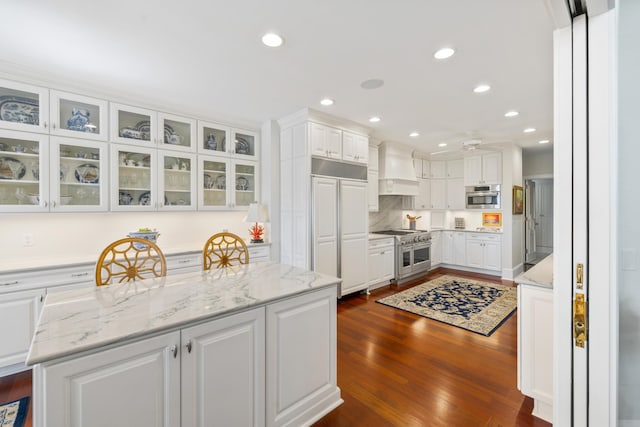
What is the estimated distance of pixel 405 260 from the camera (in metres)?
5.08

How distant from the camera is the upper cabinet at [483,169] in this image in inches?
218

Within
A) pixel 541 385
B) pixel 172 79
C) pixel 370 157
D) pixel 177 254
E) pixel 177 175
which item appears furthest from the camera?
pixel 370 157

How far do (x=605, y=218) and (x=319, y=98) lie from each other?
2788 millimetres

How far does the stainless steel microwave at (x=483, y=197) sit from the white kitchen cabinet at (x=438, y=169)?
66cm

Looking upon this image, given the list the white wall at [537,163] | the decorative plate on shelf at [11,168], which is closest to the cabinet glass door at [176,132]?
the decorative plate on shelf at [11,168]

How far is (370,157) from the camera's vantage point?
5012mm

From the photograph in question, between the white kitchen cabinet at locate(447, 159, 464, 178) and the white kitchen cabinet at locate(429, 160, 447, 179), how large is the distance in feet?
0.28

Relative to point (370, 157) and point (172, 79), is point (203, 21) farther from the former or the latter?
point (370, 157)

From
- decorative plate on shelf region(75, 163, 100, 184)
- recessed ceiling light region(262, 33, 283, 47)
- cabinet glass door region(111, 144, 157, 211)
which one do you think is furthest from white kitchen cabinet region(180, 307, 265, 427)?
decorative plate on shelf region(75, 163, 100, 184)

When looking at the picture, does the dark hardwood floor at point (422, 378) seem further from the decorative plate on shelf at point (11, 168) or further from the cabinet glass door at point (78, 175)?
the decorative plate on shelf at point (11, 168)

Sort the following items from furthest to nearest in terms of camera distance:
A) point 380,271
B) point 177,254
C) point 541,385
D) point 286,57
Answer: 1. point 380,271
2. point 177,254
3. point 286,57
4. point 541,385

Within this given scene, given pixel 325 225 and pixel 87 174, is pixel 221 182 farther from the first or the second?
pixel 325 225

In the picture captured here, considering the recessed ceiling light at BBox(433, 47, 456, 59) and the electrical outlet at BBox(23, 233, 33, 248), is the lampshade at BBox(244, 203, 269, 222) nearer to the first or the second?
the electrical outlet at BBox(23, 233, 33, 248)

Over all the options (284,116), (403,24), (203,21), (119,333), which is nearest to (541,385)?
(119,333)
